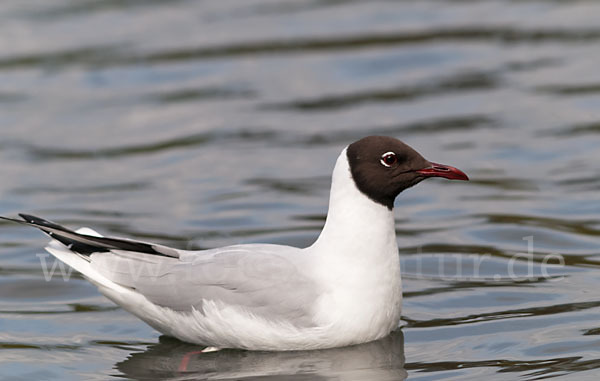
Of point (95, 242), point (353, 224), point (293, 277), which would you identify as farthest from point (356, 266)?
point (95, 242)

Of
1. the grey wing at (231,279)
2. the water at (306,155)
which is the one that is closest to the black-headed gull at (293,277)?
the grey wing at (231,279)

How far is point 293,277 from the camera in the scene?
6.73 meters

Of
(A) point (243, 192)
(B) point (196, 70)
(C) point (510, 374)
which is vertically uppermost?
(B) point (196, 70)

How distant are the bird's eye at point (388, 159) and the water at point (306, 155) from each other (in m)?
1.05

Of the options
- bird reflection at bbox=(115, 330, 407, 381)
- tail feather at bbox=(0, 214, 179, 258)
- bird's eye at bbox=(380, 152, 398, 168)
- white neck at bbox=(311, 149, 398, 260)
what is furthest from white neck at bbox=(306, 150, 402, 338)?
tail feather at bbox=(0, 214, 179, 258)

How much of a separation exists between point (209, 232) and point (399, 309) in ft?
9.25

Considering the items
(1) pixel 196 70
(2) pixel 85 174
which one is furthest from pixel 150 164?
(1) pixel 196 70

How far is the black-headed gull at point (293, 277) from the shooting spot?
6.67m

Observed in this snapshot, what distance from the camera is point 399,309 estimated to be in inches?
272

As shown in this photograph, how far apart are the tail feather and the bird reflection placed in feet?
1.98

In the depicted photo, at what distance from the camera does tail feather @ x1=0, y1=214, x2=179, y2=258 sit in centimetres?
702

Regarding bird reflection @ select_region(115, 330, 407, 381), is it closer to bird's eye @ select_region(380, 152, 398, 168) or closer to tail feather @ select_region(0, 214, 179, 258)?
tail feather @ select_region(0, 214, 179, 258)

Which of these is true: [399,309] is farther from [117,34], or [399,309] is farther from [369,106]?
[117,34]

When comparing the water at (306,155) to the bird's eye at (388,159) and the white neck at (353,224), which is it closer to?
the white neck at (353,224)
